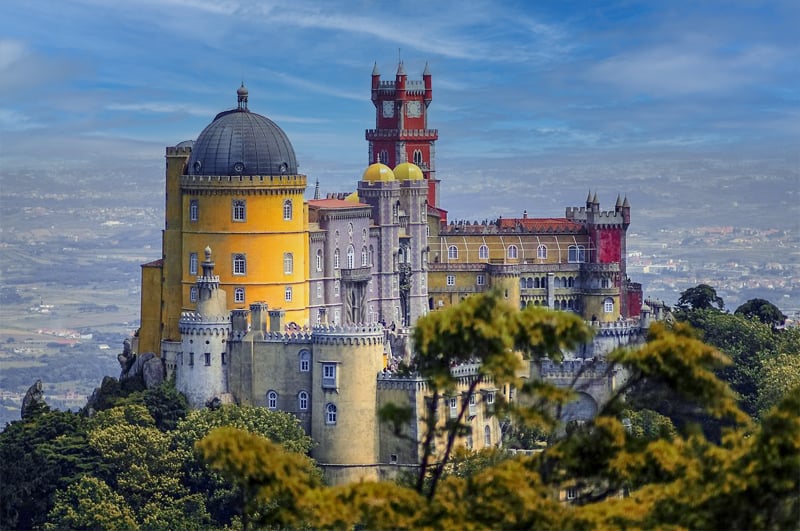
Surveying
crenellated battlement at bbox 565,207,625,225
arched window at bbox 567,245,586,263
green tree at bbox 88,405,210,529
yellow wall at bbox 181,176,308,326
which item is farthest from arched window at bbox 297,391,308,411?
crenellated battlement at bbox 565,207,625,225

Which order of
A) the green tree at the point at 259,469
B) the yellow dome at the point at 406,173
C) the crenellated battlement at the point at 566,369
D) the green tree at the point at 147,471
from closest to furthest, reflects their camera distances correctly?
1. the green tree at the point at 259,469
2. the green tree at the point at 147,471
3. the crenellated battlement at the point at 566,369
4. the yellow dome at the point at 406,173

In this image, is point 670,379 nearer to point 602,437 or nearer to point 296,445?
point 602,437

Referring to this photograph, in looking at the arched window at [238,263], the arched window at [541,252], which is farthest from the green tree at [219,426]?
the arched window at [541,252]

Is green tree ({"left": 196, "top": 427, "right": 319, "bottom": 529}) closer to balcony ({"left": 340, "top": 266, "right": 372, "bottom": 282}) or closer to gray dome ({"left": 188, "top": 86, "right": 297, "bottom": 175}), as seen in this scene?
gray dome ({"left": 188, "top": 86, "right": 297, "bottom": 175})

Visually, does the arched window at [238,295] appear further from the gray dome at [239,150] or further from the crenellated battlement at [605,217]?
the crenellated battlement at [605,217]

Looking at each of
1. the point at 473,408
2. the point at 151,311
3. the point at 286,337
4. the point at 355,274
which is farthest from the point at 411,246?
the point at 286,337

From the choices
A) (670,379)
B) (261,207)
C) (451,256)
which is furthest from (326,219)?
(670,379)

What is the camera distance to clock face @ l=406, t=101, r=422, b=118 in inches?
5482

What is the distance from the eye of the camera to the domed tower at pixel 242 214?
10750 centimetres

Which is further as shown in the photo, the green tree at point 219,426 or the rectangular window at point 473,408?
the rectangular window at point 473,408

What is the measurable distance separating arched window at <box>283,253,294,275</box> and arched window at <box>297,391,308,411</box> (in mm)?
8586

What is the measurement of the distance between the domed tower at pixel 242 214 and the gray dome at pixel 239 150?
0.05 metres

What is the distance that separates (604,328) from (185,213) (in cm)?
2441

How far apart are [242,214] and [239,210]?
274 mm
